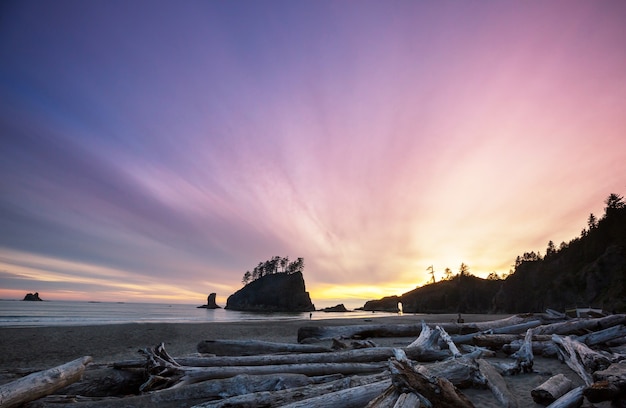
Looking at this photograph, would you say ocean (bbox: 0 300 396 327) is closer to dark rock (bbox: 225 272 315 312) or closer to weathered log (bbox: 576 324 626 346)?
weathered log (bbox: 576 324 626 346)

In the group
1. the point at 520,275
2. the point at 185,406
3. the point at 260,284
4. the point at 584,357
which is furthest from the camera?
the point at 260,284

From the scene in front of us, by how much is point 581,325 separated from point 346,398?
11986 mm

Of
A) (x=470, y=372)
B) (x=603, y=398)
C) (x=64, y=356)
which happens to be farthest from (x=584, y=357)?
(x=64, y=356)

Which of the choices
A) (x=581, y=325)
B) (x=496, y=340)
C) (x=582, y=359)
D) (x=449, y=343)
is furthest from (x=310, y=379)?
(x=581, y=325)

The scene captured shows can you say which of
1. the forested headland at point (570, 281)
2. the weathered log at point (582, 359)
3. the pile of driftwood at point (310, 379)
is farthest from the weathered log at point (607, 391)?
the forested headland at point (570, 281)

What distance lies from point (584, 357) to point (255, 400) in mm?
7368

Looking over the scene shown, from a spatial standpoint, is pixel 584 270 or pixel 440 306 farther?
pixel 440 306

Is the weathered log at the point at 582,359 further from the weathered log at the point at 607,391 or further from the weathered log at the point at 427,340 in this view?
the weathered log at the point at 427,340

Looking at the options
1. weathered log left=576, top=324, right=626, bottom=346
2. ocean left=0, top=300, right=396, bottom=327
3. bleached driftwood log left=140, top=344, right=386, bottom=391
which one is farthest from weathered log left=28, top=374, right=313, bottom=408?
ocean left=0, top=300, right=396, bottom=327

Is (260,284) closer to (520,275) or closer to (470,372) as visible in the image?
(520,275)

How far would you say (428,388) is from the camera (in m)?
3.38

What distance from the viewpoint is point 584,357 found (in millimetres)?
6684

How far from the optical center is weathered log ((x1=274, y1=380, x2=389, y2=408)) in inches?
146

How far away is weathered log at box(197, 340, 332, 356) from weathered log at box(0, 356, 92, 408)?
9.67 feet
